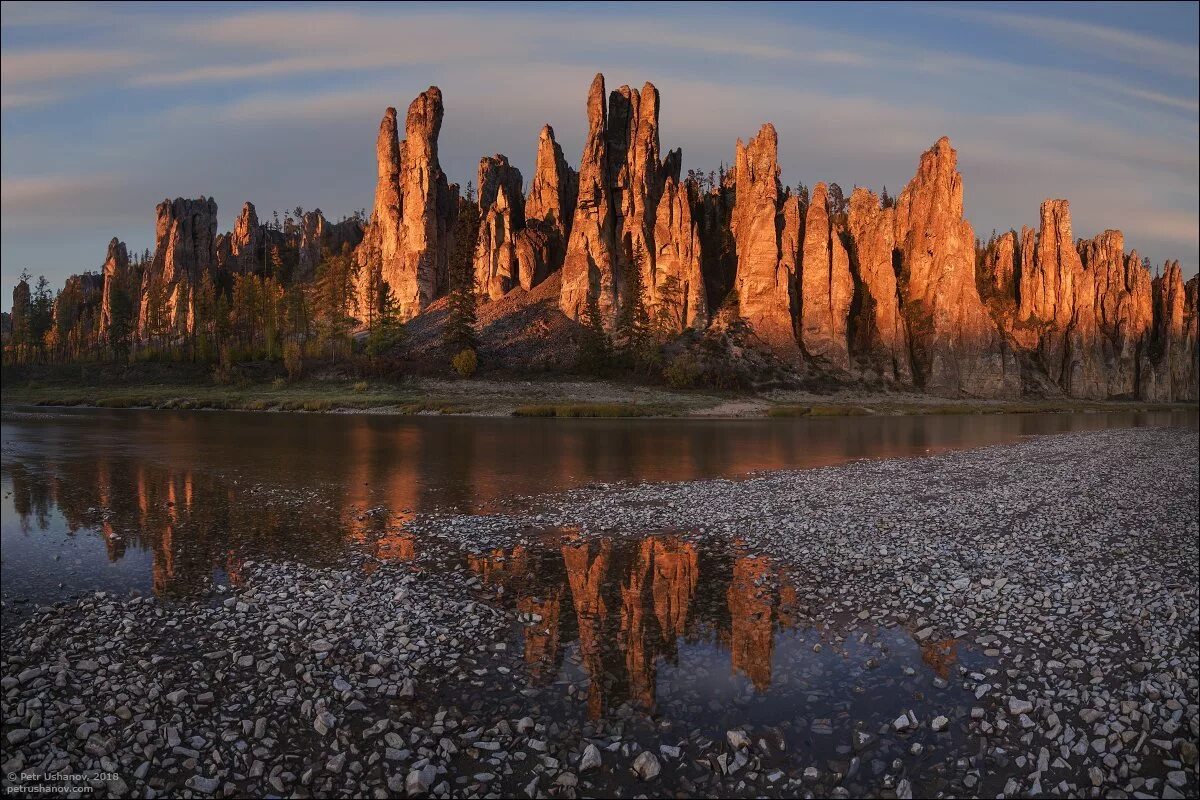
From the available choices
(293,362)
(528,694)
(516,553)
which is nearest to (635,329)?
(293,362)

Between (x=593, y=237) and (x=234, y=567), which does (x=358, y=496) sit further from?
(x=593, y=237)

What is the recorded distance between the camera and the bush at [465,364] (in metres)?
99.8

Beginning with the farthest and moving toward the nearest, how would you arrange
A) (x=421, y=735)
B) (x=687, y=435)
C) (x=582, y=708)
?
(x=687, y=435), (x=582, y=708), (x=421, y=735)

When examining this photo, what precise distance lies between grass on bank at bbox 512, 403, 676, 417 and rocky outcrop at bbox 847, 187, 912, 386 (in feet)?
196

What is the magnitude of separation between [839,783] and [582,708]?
3251 mm

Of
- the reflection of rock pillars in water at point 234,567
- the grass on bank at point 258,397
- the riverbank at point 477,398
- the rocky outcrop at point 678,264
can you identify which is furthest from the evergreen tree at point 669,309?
the reflection of rock pillars in water at point 234,567

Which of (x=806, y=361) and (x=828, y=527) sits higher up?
(x=806, y=361)

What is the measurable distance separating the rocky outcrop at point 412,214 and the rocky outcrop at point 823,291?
75040 mm

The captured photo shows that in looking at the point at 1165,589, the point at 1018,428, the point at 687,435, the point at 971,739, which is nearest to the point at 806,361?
the point at 1018,428

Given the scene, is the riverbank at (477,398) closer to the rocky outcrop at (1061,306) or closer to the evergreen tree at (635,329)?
the evergreen tree at (635,329)

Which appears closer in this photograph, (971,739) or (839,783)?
(839,783)

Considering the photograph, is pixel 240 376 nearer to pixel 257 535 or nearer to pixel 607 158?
pixel 607 158

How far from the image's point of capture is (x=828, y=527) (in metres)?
18.9

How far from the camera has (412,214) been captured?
474 ft
